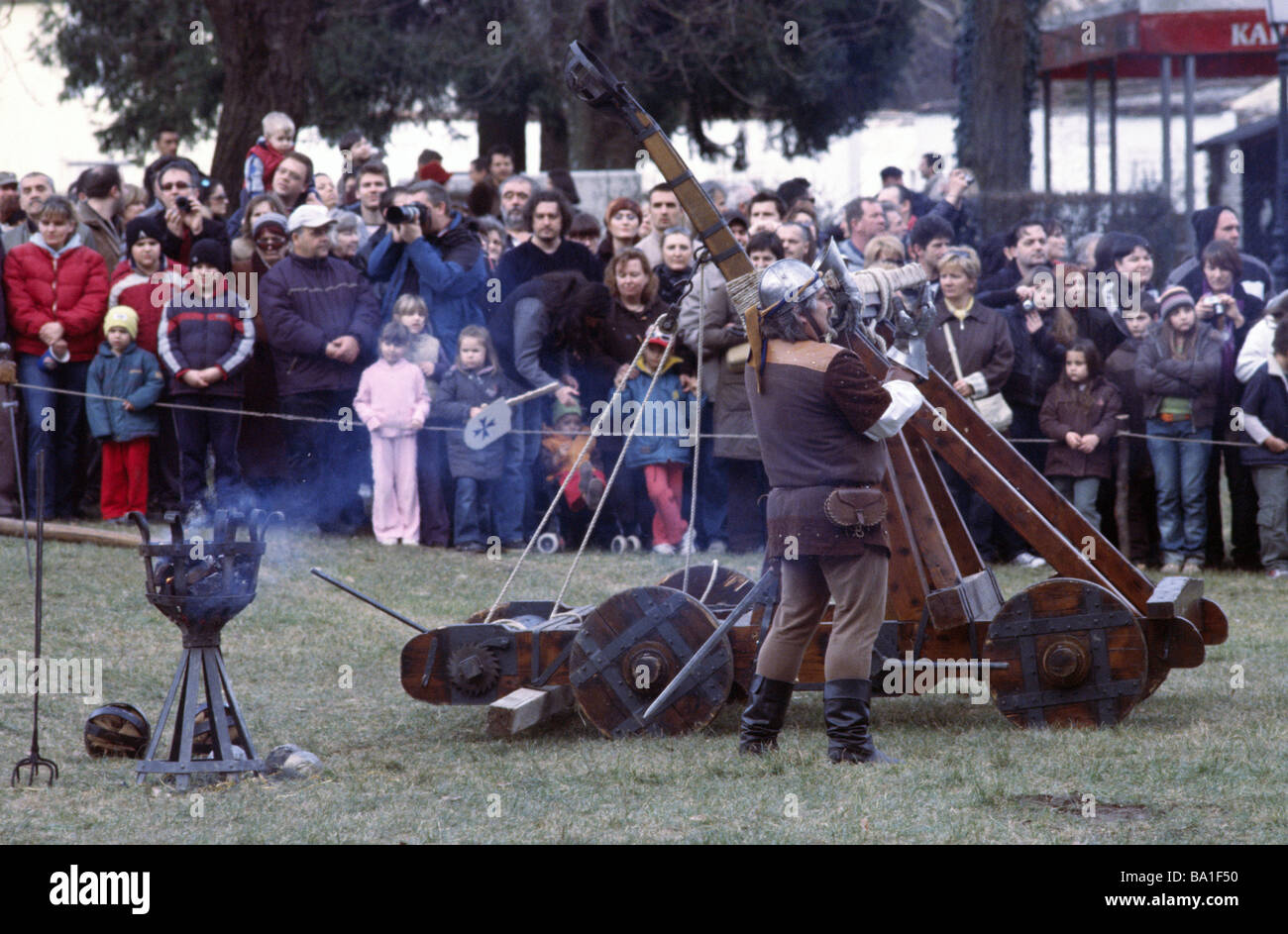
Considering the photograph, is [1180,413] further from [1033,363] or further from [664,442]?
[664,442]

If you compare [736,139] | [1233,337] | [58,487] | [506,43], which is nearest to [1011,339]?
[1233,337]

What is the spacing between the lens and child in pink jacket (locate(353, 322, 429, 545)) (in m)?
11.7

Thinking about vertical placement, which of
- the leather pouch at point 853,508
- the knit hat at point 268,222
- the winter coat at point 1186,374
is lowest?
the leather pouch at point 853,508

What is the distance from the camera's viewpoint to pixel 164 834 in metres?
5.85

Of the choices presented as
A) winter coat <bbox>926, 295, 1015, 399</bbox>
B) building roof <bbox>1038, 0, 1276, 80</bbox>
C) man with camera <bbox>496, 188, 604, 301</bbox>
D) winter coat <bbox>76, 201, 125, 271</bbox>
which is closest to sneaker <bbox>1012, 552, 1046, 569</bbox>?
winter coat <bbox>926, 295, 1015, 399</bbox>

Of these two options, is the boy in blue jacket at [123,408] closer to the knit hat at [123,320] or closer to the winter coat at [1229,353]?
the knit hat at [123,320]

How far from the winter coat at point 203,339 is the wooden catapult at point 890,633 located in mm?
4743

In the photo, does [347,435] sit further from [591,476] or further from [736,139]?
[736,139]

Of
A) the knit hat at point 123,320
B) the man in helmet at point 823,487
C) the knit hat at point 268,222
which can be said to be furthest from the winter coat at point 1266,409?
the knit hat at point 123,320

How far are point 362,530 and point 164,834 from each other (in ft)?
21.2

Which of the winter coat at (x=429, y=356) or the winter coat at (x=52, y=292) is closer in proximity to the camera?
the winter coat at (x=52, y=292)

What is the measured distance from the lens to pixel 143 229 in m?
12.2

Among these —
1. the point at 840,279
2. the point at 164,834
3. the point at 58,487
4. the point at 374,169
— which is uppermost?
the point at 374,169

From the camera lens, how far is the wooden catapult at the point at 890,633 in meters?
7.21
